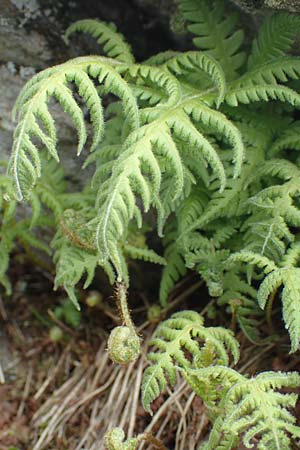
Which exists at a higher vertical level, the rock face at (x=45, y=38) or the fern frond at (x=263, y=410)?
the rock face at (x=45, y=38)

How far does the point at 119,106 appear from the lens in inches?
107

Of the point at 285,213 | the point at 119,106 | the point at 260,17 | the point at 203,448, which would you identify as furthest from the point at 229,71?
the point at 203,448

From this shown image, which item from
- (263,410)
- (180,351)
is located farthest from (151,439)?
(263,410)

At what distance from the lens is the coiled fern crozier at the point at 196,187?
2.11 metres

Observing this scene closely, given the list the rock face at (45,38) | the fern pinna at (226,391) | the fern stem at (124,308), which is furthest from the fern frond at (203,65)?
the fern pinna at (226,391)

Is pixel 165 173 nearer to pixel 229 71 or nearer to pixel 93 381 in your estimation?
pixel 229 71

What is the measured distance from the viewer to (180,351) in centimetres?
228

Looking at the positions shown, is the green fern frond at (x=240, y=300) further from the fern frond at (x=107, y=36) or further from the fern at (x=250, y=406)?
the fern frond at (x=107, y=36)

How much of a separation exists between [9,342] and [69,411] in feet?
1.75

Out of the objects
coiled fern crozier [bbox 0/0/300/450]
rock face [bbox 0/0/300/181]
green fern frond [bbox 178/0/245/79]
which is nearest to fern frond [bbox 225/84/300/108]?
coiled fern crozier [bbox 0/0/300/450]

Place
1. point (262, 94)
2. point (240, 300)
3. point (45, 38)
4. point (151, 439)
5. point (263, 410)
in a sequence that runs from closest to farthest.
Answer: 1. point (263, 410)
2. point (151, 439)
3. point (262, 94)
4. point (240, 300)
5. point (45, 38)

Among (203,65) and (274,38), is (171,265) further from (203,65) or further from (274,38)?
(274,38)

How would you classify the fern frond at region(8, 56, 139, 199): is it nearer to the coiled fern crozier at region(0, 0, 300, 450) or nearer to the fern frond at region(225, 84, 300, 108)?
the coiled fern crozier at region(0, 0, 300, 450)

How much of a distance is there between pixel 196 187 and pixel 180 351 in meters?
0.71
